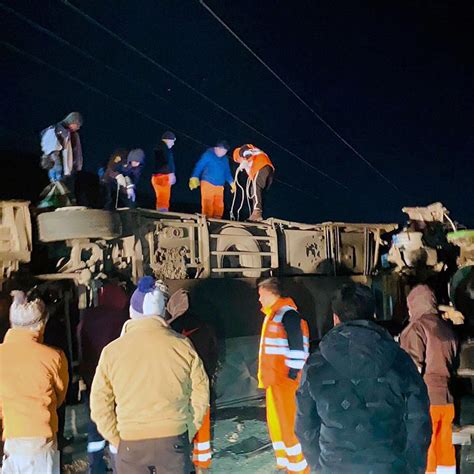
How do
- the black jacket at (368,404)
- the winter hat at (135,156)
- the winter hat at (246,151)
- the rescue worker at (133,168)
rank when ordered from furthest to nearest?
the winter hat at (246,151)
the winter hat at (135,156)
the rescue worker at (133,168)
the black jacket at (368,404)

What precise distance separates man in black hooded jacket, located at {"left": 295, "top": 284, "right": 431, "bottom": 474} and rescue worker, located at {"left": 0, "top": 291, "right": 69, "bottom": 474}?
186cm

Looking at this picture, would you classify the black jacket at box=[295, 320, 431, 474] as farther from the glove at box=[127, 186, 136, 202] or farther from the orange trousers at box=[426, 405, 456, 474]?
the glove at box=[127, 186, 136, 202]

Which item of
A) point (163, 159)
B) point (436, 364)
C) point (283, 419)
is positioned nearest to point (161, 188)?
point (163, 159)

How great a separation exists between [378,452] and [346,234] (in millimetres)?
10082

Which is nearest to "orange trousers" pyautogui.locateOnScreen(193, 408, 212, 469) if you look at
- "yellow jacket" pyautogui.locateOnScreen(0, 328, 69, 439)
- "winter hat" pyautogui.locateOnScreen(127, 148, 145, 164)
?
"yellow jacket" pyautogui.locateOnScreen(0, 328, 69, 439)

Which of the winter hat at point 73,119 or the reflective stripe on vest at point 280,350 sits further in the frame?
the winter hat at point 73,119

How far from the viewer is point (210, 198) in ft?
37.2

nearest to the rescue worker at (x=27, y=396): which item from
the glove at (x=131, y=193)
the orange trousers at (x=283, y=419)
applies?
the orange trousers at (x=283, y=419)

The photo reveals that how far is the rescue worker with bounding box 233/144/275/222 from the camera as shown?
37.8ft

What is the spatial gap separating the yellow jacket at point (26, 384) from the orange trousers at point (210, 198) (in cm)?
728

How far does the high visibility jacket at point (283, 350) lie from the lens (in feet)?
19.3

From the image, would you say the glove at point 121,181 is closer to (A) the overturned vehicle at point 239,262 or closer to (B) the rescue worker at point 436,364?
(A) the overturned vehicle at point 239,262

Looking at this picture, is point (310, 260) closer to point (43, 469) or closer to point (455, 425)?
point (455, 425)

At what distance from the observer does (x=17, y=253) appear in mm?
7645
